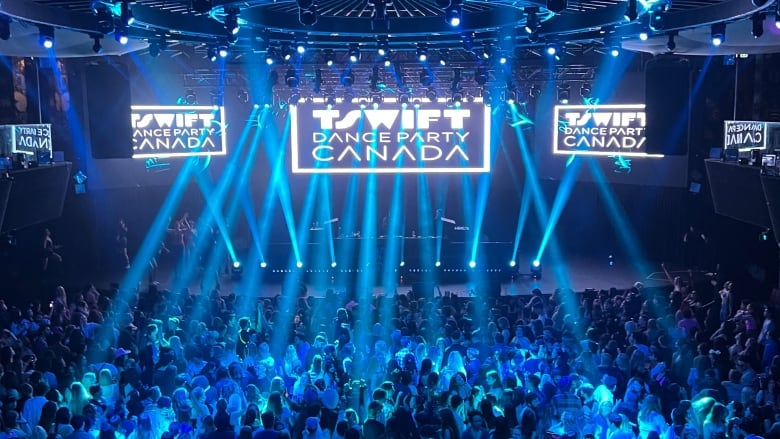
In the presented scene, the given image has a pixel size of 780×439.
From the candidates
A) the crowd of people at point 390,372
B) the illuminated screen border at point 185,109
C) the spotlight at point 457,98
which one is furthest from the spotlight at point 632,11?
the illuminated screen border at point 185,109

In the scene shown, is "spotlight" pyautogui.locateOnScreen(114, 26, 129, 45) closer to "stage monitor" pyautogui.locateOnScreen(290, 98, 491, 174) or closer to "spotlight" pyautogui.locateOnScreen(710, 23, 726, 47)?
"spotlight" pyautogui.locateOnScreen(710, 23, 726, 47)

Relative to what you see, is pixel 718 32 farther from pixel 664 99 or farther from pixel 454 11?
pixel 664 99

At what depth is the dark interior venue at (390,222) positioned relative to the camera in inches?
A: 292

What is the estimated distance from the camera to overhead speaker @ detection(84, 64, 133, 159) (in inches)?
438

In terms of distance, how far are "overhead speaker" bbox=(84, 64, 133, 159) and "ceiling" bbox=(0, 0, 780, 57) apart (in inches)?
21.8

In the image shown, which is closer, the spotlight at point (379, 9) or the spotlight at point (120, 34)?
the spotlight at point (379, 9)

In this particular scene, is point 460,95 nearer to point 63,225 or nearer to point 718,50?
point 718,50

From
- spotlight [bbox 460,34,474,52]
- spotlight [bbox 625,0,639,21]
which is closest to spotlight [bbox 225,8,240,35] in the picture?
spotlight [bbox 460,34,474,52]

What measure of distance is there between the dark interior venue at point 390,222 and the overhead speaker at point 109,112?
0.17 ft

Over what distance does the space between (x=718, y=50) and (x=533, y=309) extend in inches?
206

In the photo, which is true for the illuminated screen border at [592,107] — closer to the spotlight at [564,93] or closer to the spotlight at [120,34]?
the spotlight at [564,93]

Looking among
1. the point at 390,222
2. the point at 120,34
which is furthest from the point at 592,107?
the point at 120,34

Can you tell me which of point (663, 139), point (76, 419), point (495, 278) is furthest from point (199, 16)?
point (495, 278)

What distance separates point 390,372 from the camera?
816 centimetres
